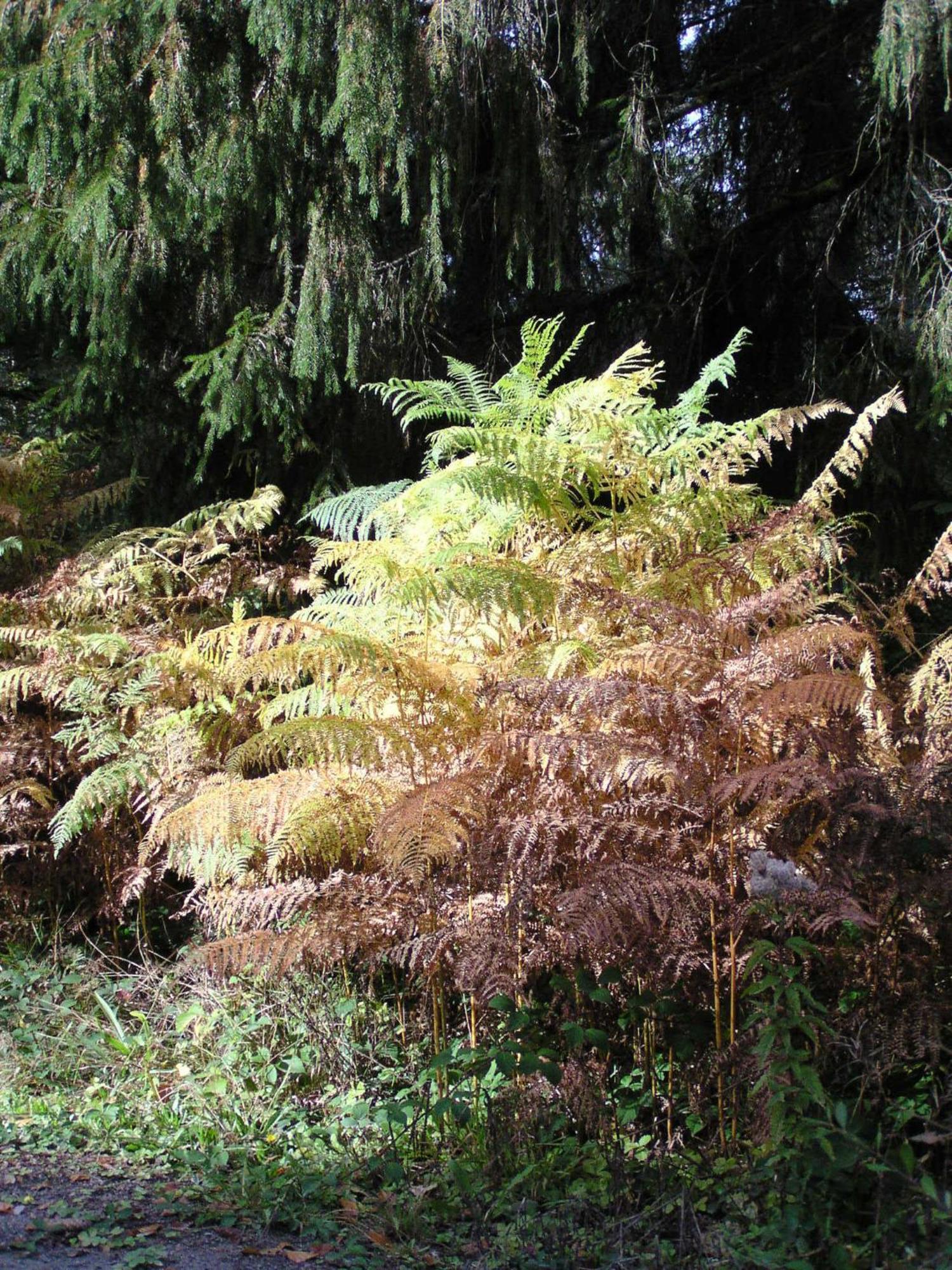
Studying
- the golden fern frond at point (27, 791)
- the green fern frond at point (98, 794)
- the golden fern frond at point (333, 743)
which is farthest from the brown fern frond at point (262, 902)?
the golden fern frond at point (27, 791)

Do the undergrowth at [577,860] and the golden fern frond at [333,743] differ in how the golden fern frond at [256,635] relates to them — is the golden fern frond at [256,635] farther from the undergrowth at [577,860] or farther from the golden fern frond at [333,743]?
the golden fern frond at [333,743]

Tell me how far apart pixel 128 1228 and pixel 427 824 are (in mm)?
1124

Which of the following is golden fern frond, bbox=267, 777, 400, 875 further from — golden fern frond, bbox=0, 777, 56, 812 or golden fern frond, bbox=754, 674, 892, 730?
golden fern frond, bbox=0, 777, 56, 812

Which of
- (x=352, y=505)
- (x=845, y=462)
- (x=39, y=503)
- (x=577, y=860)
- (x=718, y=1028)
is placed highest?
(x=39, y=503)

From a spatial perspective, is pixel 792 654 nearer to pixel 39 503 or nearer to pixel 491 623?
pixel 491 623

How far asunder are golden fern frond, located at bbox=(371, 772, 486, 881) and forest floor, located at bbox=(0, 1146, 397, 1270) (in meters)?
0.84

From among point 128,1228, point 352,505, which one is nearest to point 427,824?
point 128,1228

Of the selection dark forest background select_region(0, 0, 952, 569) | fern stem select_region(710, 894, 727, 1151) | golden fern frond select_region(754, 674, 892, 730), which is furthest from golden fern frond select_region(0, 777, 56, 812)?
golden fern frond select_region(754, 674, 892, 730)

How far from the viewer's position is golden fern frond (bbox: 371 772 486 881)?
2.46 metres

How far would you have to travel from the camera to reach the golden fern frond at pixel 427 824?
2465mm

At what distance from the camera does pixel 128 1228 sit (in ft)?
7.91

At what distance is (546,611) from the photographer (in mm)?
3059

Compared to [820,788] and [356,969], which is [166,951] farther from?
[820,788]

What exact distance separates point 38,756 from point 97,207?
7.98 feet
